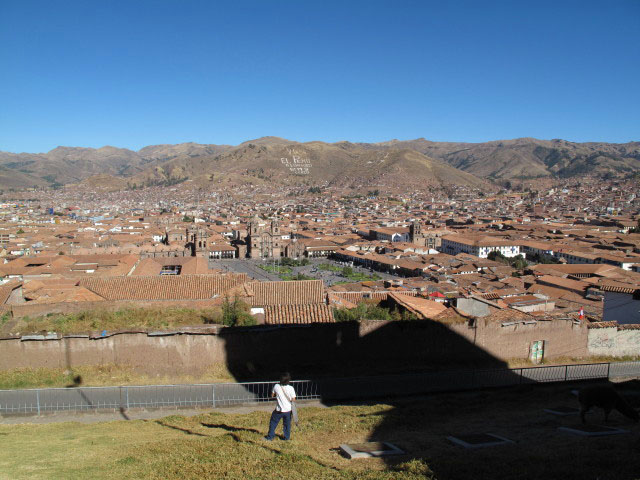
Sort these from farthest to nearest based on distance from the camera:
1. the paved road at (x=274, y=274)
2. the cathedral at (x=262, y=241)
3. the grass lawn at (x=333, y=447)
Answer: the cathedral at (x=262, y=241) → the paved road at (x=274, y=274) → the grass lawn at (x=333, y=447)

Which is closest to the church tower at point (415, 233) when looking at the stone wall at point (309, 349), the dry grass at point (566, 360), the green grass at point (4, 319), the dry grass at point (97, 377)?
the dry grass at point (566, 360)

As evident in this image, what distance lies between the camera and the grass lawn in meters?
4.69

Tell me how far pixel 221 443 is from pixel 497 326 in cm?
769

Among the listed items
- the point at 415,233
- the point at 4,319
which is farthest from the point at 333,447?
the point at 415,233

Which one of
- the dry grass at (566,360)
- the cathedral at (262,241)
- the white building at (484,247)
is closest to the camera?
the dry grass at (566,360)

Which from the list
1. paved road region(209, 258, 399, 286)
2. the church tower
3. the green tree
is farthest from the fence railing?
the church tower

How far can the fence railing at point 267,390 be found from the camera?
9000 millimetres

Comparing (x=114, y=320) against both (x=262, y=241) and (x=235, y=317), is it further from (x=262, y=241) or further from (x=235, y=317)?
(x=262, y=241)

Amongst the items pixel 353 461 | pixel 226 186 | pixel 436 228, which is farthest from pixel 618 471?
pixel 226 186

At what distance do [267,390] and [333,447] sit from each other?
13.6ft

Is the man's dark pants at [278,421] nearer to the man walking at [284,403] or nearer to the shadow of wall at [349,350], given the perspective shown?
the man walking at [284,403]

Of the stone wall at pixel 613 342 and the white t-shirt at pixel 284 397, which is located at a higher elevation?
the white t-shirt at pixel 284 397

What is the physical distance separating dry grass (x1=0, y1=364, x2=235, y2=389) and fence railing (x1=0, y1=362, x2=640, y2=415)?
2.62 ft

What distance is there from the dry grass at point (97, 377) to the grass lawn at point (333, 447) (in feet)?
7.68
